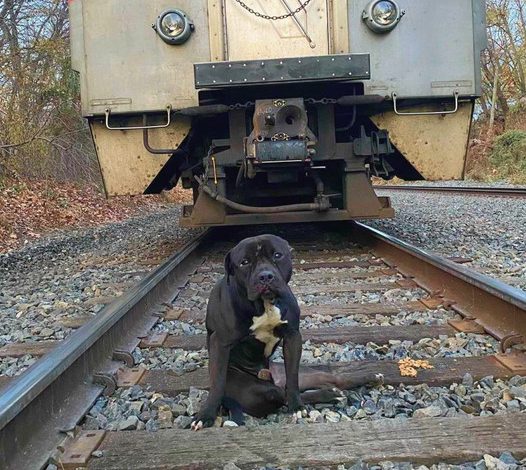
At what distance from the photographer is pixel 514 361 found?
2.62 meters

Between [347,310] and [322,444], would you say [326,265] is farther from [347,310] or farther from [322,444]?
[322,444]

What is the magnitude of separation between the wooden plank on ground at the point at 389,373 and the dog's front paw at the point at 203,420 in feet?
1.17

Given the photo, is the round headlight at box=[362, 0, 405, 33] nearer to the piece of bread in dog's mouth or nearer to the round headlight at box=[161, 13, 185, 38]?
the round headlight at box=[161, 13, 185, 38]

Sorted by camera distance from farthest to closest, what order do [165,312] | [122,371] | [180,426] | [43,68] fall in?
[43,68], [165,312], [122,371], [180,426]

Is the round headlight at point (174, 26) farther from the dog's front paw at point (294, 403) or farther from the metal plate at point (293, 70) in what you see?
the dog's front paw at point (294, 403)

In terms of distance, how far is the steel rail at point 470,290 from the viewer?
299 cm

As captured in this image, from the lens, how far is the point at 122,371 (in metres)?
2.74

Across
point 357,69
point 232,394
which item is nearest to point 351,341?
point 232,394

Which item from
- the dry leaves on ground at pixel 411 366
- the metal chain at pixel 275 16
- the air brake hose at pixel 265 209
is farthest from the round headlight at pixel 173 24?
the dry leaves on ground at pixel 411 366

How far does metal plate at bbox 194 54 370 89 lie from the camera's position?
4.73 metres

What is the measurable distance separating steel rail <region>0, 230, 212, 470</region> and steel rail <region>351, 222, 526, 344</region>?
1.70 meters

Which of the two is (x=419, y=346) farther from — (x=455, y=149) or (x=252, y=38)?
(x=252, y=38)

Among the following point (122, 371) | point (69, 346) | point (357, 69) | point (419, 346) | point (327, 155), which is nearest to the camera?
point (69, 346)

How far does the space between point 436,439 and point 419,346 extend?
3.54 feet
